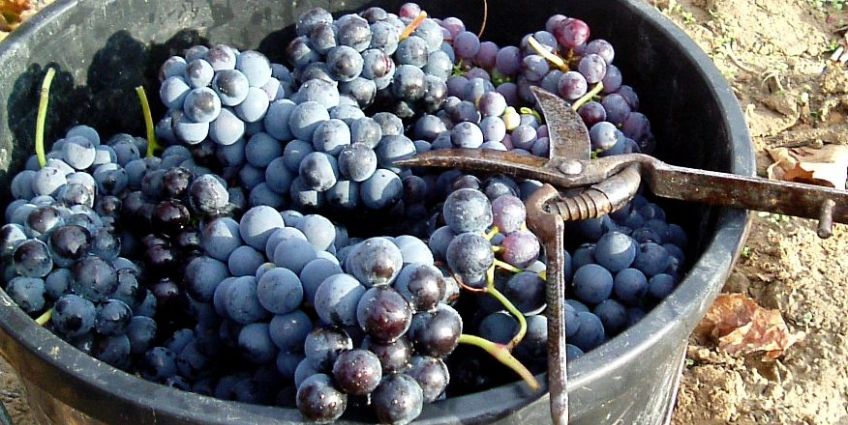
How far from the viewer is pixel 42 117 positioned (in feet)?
4.55

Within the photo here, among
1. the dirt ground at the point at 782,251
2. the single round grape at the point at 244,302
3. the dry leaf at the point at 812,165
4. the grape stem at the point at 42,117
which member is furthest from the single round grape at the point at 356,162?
the dry leaf at the point at 812,165

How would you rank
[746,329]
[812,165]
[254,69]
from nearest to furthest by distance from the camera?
[254,69]
[746,329]
[812,165]

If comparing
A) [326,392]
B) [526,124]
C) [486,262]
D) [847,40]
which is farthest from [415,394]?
[847,40]

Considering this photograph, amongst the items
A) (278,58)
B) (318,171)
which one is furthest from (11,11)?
(318,171)

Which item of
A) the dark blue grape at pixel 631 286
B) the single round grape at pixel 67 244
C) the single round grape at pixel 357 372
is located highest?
the single round grape at pixel 357 372

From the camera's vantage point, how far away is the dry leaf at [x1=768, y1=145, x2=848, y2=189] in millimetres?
2268

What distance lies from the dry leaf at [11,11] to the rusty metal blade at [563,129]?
79.9 inches

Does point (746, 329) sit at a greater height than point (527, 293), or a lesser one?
lesser

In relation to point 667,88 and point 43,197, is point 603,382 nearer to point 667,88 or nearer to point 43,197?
point 667,88

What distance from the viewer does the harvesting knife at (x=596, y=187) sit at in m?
1.14

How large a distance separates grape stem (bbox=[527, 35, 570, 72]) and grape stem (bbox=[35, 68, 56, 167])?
809 millimetres

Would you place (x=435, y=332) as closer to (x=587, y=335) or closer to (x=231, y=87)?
(x=587, y=335)

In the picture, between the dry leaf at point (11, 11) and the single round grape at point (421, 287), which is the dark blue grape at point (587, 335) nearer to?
the single round grape at point (421, 287)

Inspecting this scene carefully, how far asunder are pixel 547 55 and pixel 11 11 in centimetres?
204
